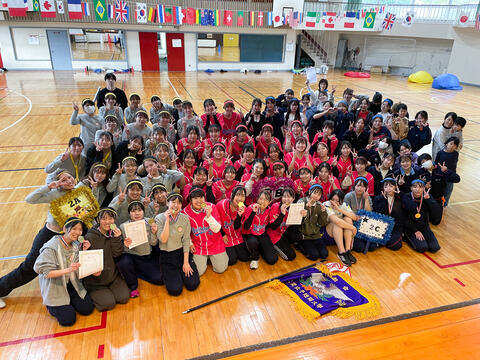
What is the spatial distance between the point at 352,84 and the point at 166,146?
15956 mm

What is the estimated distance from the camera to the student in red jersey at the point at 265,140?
19.0 ft

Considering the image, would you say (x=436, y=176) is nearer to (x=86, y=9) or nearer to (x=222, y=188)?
(x=222, y=188)

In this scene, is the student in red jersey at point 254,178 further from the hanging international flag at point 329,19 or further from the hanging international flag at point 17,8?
the hanging international flag at point 329,19

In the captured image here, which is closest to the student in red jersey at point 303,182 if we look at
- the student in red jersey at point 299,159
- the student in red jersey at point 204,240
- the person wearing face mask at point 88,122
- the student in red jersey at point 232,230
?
the student in red jersey at point 299,159

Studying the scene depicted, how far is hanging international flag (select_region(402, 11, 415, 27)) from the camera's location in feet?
64.8

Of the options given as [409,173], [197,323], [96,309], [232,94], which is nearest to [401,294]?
[409,173]

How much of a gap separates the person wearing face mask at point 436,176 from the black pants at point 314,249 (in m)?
2.01

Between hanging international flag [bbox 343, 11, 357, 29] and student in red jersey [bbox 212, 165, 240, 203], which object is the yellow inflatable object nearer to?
hanging international flag [bbox 343, 11, 357, 29]

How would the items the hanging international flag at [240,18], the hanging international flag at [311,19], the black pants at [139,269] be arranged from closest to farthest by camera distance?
the black pants at [139,269], the hanging international flag at [240,18], the hanging international flag at [311,19]

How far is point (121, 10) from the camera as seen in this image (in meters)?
17.7

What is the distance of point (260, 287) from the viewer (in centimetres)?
391

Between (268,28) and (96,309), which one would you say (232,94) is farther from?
(96,309)

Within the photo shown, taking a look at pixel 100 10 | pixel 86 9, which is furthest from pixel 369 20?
pixel 86 9

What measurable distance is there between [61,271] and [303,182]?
10.3 ft
